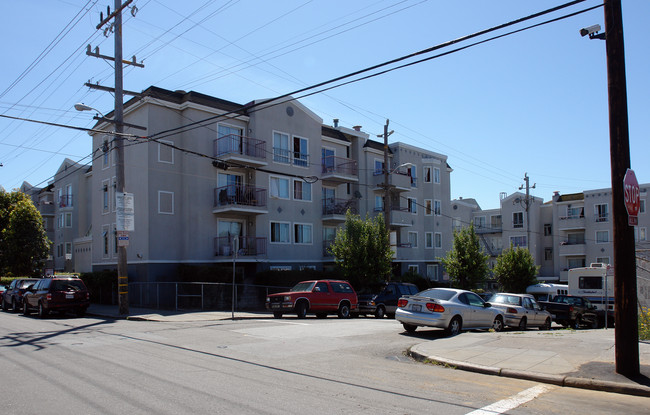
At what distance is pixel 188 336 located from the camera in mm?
14531

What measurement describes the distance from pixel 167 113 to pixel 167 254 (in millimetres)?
7821

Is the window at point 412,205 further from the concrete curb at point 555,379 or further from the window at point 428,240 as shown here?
the concrete curb at point 555,379

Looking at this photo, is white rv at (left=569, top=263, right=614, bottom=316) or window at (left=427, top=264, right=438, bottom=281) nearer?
white rv at (left=569, top=263, right=614, bottom=316)

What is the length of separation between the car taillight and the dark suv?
15263 mm

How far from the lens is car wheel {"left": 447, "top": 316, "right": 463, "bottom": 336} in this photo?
15.0m

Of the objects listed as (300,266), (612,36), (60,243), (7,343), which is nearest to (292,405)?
(612,36)

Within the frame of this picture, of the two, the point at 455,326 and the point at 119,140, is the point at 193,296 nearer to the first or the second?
the point at 119,140

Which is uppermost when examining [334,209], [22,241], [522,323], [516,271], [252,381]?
[334,209]

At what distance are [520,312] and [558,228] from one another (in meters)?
40.8

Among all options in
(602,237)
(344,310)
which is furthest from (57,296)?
(602,237)

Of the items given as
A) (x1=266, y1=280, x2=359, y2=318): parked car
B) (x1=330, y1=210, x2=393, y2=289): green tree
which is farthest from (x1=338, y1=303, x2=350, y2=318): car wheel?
(x1=330, y1=210, x2=393, y2=289): green tree

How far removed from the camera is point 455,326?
598 inches

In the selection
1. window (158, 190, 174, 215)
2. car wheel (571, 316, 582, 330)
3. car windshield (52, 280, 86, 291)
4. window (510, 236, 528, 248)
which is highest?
window (158, 190, 174, 215)

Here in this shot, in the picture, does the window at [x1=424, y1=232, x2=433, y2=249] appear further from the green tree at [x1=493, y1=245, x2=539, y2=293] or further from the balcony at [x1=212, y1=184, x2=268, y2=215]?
the balcony at [x1=212, y1=184, x2=268, y2=215]
